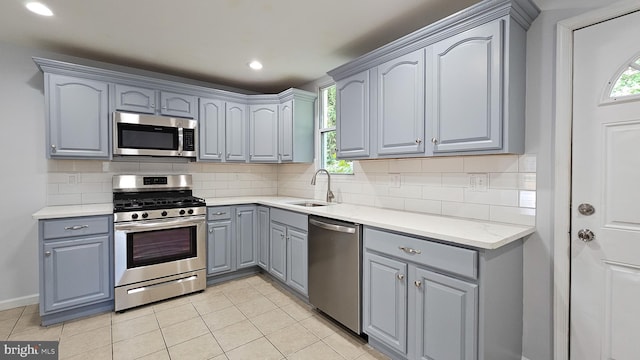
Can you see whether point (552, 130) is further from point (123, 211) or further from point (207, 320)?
point (123, 211)

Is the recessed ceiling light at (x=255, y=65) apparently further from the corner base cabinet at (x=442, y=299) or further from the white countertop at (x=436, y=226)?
the corner base cabinet at (x=442, y=299)

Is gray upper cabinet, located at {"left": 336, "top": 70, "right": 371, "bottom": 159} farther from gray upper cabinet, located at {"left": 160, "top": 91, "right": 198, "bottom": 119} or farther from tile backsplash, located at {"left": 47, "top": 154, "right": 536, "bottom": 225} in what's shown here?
gray upper cabinet, located at {"left": 160, "top": 91, "right": 198, "bottom": 119}

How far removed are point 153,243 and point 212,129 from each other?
1438 millimetres

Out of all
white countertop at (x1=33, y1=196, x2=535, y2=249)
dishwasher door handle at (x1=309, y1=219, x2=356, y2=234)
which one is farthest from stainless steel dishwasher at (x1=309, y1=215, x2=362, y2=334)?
white countertop at (x1=33, y1=196, x2=535, y2=249)

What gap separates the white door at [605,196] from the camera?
1496 millimetres

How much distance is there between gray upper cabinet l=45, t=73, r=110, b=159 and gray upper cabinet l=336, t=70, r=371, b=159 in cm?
228

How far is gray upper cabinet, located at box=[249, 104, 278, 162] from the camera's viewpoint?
3754mm

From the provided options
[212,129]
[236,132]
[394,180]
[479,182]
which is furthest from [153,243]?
[479,182]

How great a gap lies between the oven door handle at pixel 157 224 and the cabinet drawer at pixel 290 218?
760mm

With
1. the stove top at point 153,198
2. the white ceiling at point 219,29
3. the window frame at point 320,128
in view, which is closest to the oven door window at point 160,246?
the stove top at point 153,198

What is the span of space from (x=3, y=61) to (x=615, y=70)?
460 cm

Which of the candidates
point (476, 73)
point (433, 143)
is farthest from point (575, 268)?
point (476, 73)

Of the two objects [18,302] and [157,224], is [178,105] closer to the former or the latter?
[157,224]

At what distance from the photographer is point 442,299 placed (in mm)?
1627
